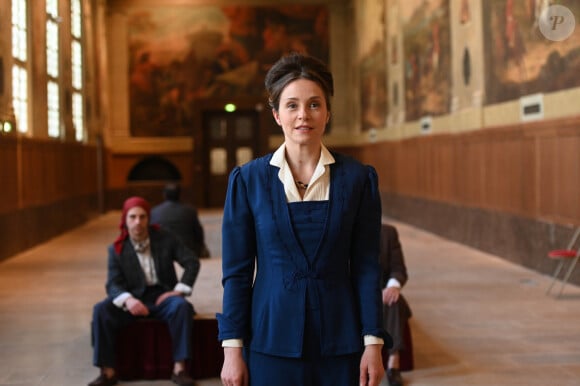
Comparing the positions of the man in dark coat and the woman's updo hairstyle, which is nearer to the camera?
the woman's updo hairstyle

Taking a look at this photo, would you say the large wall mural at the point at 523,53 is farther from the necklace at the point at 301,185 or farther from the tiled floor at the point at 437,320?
the necklace at the point at 301,185

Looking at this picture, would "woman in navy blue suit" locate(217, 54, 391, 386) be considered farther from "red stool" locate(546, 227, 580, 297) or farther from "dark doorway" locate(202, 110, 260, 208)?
"dark doorway" locate(202, 110, 260, 208)

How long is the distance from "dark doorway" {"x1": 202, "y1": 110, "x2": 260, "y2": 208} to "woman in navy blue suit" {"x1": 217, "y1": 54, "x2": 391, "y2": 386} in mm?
27436

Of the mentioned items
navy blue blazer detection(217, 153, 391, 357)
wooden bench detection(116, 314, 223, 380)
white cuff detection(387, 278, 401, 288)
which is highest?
navy blue blazer detection(217, 153, 391, 357)

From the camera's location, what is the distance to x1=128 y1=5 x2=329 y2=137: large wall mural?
3002cm

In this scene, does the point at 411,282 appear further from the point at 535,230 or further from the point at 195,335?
the point at 195,335

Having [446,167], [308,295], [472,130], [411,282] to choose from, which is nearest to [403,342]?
[308,295]

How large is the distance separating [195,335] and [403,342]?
1.69 meters

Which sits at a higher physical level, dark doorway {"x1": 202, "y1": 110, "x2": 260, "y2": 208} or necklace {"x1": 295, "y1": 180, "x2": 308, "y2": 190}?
dark doorway {"x1": 202, "y1": 110, "x2": 260, "y2": 208}

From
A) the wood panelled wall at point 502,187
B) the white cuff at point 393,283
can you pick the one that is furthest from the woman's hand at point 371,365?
the wood panelled wall at point 502,187

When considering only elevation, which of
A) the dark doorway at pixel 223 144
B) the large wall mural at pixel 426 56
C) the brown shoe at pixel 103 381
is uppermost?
the large wall mural at pixel 426 56

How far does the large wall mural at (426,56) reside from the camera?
61.4ft

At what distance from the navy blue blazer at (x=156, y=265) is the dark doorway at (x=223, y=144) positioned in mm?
23004

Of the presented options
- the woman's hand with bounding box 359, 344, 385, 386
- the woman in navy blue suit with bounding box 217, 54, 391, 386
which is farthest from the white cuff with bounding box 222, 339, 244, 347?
the woman's hand with bounding box 359, 344, 385, 386
